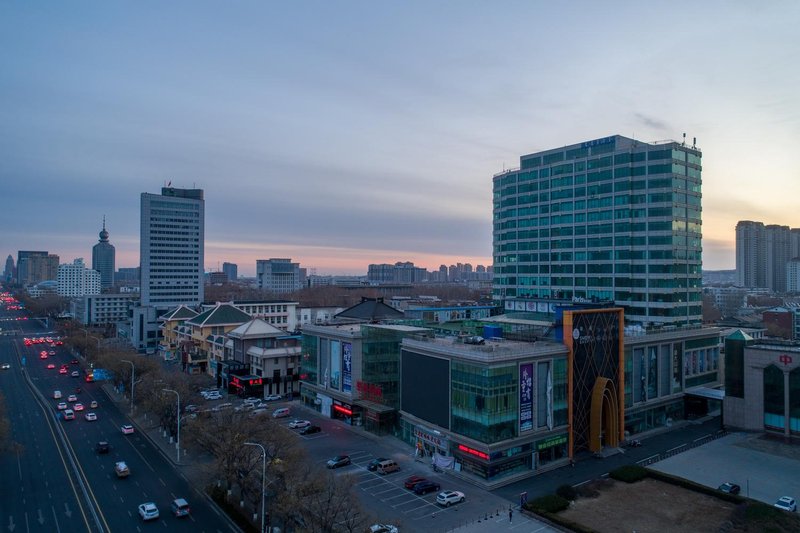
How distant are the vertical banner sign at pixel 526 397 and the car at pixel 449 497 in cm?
1061

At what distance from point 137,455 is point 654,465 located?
5816cm

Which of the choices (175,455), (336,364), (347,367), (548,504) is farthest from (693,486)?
(175,455)

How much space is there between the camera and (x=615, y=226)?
94.9 metres

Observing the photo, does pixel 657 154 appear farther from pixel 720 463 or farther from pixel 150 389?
pixel 150 389

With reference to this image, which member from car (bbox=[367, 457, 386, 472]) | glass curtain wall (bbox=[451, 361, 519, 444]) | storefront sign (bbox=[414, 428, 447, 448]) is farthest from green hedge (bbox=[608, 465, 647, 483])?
car (bbox=[367, 457, 386, 472])

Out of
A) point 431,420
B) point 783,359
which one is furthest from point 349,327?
point 783,359

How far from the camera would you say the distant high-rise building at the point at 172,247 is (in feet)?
541

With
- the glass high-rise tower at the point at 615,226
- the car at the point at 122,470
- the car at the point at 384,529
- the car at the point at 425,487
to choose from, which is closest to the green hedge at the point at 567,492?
the car at the point at 425,487

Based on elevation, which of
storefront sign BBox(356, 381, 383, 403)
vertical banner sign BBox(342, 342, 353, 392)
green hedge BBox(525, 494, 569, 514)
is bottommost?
green hedge BBox(525, 494, 569, 514)

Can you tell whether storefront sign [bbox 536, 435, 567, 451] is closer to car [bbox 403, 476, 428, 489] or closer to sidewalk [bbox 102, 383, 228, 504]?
car [bbox 403, 476, 428, 489]

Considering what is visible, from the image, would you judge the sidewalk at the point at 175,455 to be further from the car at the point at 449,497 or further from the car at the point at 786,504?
the car at the point at 786,504

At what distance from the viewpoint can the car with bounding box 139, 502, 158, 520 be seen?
1655 inches

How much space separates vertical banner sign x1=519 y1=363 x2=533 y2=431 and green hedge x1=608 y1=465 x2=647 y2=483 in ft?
30.0

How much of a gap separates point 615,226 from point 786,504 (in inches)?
2317
